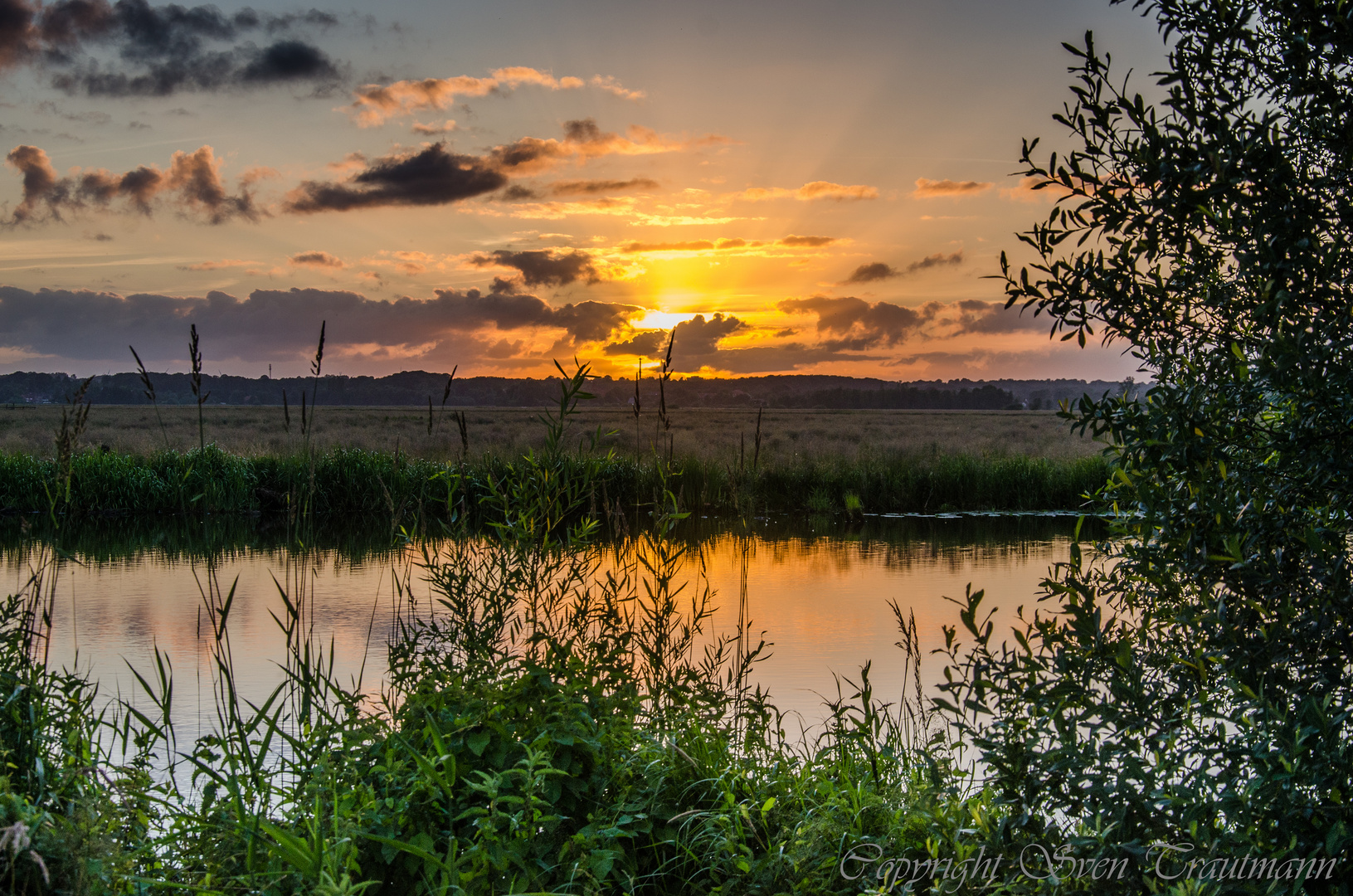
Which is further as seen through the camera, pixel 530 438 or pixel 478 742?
pixel 530 438

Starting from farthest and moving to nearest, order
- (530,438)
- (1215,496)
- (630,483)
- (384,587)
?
(530,438), (630,483), (384,587), (1215,496)

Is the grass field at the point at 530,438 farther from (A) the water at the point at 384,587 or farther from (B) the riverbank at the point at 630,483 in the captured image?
(A) the water at the point at 384,587

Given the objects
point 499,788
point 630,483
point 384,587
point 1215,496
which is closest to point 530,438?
point 630,483

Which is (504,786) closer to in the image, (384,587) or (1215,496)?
(1215,496)

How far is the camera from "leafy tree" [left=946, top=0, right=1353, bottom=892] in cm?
202

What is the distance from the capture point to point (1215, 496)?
2295 millimetres

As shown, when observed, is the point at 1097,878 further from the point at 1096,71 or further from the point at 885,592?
the point at 885,592

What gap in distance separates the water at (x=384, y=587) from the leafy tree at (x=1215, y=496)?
166 centimetres

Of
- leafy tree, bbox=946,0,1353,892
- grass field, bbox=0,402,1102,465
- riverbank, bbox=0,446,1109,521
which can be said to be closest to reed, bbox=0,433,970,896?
leafy tree, bbox=946,0,1353,892

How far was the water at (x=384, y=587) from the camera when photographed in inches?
256

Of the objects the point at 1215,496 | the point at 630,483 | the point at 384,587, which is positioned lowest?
the point at 384,587

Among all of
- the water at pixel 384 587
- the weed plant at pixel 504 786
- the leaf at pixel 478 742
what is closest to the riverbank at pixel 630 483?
the water at pixel 384 587

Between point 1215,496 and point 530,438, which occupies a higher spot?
point 1215,496

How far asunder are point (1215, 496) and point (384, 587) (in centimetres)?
970
